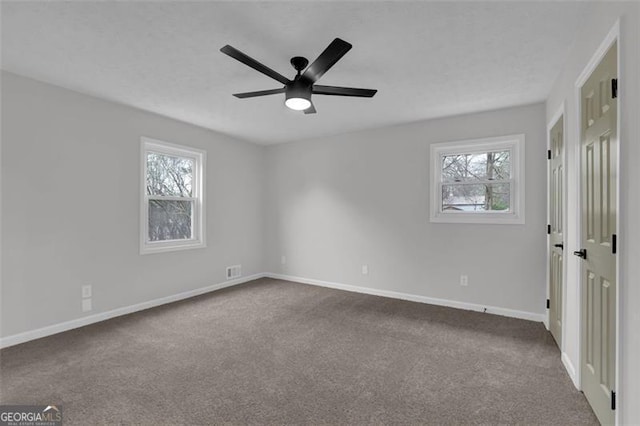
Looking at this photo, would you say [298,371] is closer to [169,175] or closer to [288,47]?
[288,47]

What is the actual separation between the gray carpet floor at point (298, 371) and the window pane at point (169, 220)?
1038 mm

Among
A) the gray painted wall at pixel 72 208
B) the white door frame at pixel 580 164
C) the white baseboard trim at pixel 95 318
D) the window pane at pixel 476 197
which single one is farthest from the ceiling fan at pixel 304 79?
the white baseboard trim at pixel 95 318

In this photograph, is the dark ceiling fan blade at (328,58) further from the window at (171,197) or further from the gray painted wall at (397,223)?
the window at (171,197)

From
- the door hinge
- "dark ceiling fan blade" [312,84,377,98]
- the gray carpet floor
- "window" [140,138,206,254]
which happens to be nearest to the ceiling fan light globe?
"dark ceiling fan blade" [312,84,377,98]

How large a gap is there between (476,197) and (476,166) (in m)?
0.40

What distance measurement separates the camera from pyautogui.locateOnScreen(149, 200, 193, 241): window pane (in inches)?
162

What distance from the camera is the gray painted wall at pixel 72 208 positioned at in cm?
285

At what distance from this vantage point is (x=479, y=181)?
155 inches

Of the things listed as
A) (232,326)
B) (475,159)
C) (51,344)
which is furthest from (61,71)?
(475,159)

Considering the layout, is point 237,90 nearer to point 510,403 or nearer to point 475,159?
point 475,159

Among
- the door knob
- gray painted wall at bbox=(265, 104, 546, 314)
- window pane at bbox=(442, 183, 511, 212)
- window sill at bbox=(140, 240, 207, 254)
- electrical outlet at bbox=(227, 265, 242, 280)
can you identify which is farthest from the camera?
electrical outlet at bbox=(227, 265, 242, 280)

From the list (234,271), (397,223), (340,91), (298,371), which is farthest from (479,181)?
(234,271)

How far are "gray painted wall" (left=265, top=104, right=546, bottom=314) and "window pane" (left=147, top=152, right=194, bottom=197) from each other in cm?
156

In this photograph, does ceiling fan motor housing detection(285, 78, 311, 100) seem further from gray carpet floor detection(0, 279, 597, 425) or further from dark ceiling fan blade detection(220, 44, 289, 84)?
gray carpet floor detection(0, 279, 597, 425)
